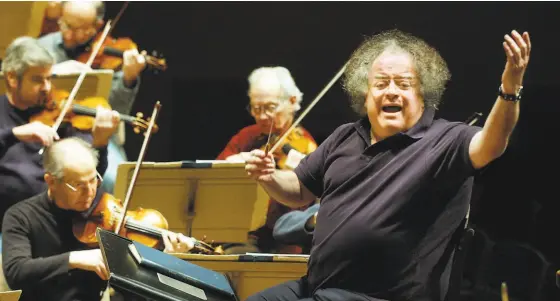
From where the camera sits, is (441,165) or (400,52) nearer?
(441,165)

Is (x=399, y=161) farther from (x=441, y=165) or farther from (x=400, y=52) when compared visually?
(x=400, y=52)

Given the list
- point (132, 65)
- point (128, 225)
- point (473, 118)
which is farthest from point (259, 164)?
point (132, 65)

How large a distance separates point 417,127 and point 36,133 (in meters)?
1.72

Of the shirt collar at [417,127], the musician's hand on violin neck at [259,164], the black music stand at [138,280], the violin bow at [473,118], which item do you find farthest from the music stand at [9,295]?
the violin bow at [473,118]

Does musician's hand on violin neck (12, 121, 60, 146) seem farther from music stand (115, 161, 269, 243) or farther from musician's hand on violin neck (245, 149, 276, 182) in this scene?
musician's hand on violin neck (245, 149, 276, 182)

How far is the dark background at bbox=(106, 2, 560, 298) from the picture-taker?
11.6 ft

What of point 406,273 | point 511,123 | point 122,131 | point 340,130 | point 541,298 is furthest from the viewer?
point 122,131

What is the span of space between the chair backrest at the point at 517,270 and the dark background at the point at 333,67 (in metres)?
0.06

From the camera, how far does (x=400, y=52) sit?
2.18 metres

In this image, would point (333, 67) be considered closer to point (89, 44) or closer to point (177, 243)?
point (89, 44)

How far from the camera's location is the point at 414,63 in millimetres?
2166

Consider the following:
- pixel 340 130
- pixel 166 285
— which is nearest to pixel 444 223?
pixel 340 130

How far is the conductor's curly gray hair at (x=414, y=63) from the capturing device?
7.13ft

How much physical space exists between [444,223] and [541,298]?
1525mm
